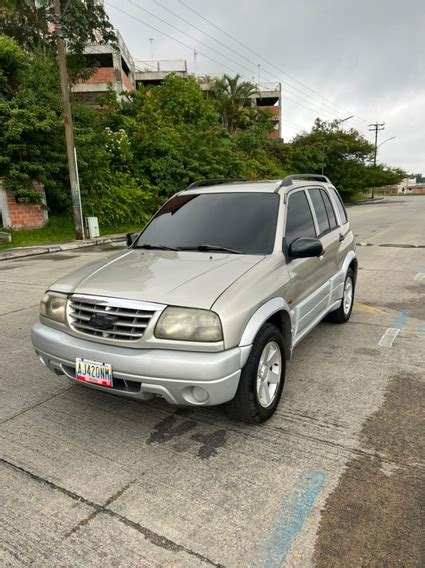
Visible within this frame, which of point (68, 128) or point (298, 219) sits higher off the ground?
point (68, 128)

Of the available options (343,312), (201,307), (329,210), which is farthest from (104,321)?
(343,312)

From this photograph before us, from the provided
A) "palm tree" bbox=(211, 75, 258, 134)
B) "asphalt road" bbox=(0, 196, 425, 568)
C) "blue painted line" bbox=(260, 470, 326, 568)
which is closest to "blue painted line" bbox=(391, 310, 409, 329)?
"asphalt road" bbox=(0, 196, 425, 568)

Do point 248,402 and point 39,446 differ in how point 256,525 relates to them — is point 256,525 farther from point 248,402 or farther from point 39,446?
point 39,446

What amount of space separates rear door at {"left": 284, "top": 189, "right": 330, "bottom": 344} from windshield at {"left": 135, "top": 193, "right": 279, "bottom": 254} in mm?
217

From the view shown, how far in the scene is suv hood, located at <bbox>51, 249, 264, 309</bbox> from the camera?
273 cm

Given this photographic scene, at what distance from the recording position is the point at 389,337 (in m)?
4.93

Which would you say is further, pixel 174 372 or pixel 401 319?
pixel 401 319

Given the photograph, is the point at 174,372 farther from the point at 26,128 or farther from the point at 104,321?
the point at 26,128

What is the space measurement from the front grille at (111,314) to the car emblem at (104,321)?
0.03 ft

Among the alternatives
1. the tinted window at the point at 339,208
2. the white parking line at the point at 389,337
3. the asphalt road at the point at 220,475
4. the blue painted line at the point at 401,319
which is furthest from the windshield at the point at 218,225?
the blue painted line at the point at 401,319

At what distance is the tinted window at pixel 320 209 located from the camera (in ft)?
14.8

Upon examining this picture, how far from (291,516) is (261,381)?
3.11ft

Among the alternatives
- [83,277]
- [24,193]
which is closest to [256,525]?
[83,277]

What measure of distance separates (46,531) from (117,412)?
1.18m
